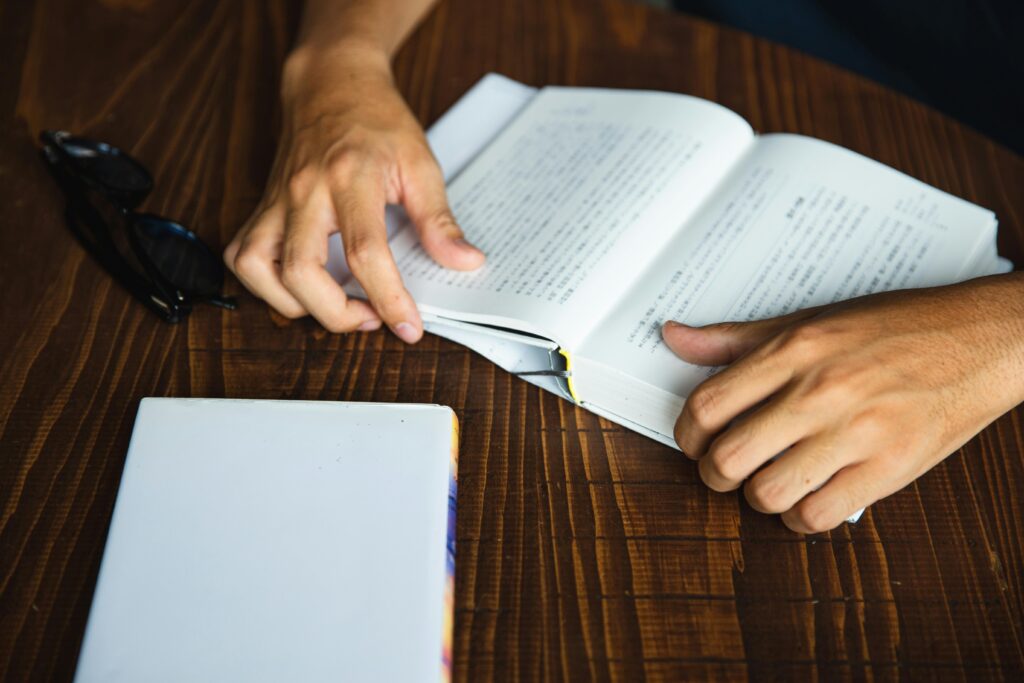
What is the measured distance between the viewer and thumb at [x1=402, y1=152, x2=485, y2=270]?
2.52 feet

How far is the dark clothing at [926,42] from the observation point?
102 cm

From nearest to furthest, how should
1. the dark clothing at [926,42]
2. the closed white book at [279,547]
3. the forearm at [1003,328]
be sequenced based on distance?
the closed white book at [279,547] < the forearm at [1003,328] < the dark clothing at [926,42]

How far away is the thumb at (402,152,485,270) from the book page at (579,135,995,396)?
14cm

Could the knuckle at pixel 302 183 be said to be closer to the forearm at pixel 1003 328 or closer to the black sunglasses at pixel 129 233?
the black sunglasses at pixel 129 233

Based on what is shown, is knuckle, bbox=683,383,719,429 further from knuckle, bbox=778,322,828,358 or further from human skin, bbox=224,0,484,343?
human skin, bbox=224,0,484,343

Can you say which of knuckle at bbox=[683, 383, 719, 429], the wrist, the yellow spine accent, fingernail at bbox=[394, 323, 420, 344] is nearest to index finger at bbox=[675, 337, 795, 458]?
knuckle at bbox=[683, 383, 719, 429]

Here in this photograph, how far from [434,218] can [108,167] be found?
35cm

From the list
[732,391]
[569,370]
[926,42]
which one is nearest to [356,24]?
[569,370]

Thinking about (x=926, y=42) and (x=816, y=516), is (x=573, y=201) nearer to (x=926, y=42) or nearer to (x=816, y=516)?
(x=816, y=516)

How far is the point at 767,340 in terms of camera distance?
65 centimetres

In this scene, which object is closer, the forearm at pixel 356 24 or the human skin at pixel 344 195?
the human skin at pixel 344 195

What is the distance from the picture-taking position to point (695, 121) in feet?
2.89

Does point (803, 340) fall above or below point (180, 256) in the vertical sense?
above

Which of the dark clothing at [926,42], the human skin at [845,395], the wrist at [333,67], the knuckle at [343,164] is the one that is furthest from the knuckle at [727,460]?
the dark clothing at [926,42]
